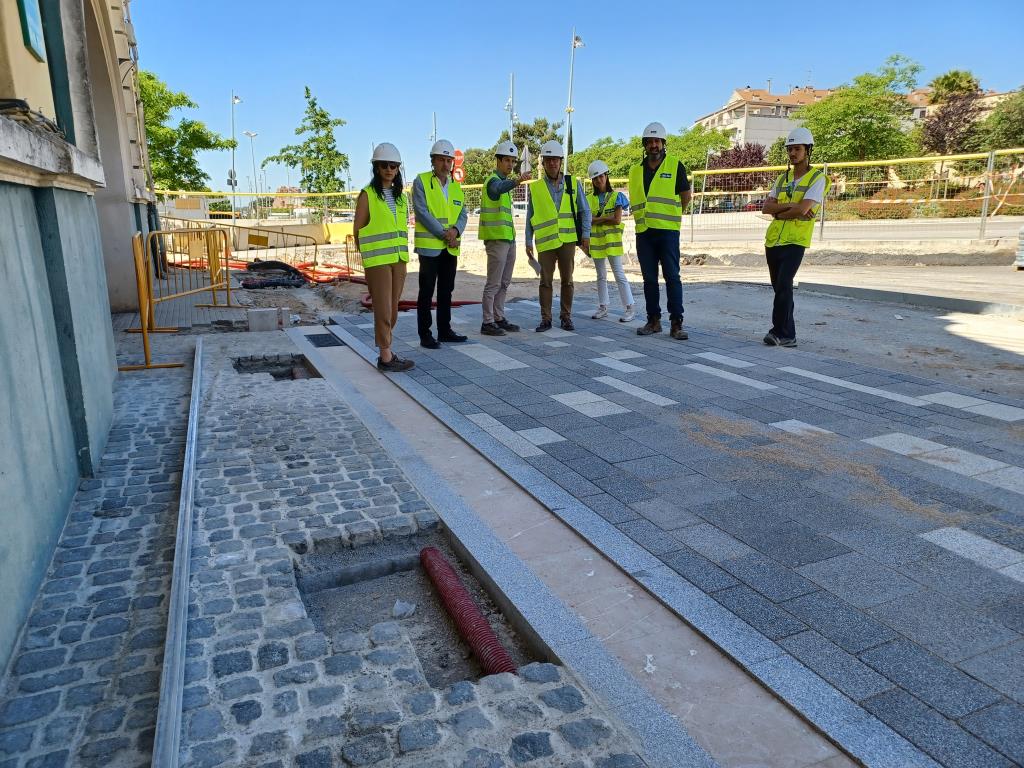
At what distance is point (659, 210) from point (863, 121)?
4504cm

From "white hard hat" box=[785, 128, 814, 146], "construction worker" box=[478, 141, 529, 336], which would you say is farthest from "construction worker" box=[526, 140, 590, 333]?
"white hard hat" box=[785, 128, 814, 146]

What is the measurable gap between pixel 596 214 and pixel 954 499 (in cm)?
620

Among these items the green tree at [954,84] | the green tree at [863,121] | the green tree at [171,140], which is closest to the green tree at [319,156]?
the green tree at [171,140]

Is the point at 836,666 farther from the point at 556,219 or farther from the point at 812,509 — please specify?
the point at 556,219

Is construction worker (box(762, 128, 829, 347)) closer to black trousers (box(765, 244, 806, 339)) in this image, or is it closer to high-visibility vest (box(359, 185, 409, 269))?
black trousers (box(765, 244, 806, 339))

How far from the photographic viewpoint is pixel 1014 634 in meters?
2.58

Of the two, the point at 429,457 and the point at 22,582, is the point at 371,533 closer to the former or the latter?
the point at 429,457

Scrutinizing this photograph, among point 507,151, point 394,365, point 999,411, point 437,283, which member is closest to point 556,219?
point 507,151

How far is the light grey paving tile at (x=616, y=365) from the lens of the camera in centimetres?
660

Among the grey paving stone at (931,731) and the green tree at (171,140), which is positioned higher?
the green tree at (171,140)

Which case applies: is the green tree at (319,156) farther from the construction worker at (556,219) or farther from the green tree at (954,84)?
the green tree at (954,84)

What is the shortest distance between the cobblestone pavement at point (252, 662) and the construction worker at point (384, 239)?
2.53 metres

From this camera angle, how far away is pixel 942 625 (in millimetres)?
2633

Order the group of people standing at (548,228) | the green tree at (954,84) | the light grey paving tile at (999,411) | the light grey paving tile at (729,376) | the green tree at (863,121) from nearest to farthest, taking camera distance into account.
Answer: the light grey paving tile at (999,411) → the light grey paving tile at (729,376) → the group of people standing at (548,228) → the green tree at (863,121) → the green tree at (954,84)
